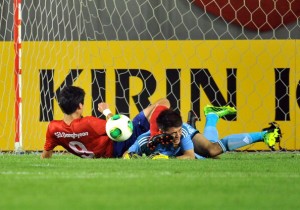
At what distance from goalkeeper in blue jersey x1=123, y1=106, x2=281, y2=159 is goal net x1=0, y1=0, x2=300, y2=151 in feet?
4.46

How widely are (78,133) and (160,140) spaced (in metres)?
0.74

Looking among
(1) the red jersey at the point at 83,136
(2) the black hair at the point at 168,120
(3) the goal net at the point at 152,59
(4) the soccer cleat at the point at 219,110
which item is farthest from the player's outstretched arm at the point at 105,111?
(3) the goal net at the point at 152,59

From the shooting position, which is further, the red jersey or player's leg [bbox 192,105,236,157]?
player's leg [bbox 192,105,236,157]

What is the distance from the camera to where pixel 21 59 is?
12.0 metres

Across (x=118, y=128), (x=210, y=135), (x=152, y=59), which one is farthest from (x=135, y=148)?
(x=152, y=59)

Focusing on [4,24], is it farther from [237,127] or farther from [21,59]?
[237,127]

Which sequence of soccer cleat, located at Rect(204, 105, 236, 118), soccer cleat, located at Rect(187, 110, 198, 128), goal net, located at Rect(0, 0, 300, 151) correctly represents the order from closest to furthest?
soccer cleat, located at Rect(204, 105, 236, 118) < soccer cleat, located at Rect(187, 110, 198, 128) < goal net, located at Rect(0, 0, 300, 151)

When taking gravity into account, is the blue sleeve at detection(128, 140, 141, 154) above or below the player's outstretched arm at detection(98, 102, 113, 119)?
below

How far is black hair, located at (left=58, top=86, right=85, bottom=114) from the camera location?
9.77 metres

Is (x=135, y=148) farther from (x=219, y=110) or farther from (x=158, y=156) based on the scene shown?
(x=219, y=110)

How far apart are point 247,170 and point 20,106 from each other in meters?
4.19

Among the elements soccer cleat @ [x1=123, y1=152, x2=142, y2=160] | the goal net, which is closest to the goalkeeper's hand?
soccer cleat @ [x1=123, y1=152, x2=142, y2=160]

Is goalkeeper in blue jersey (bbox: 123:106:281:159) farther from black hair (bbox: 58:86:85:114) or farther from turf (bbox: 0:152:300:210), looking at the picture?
black hair (bbox: 58:86:85:114)

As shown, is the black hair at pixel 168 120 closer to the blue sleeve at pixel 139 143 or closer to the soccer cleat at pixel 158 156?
the soccer cleat at pixel 158 156
